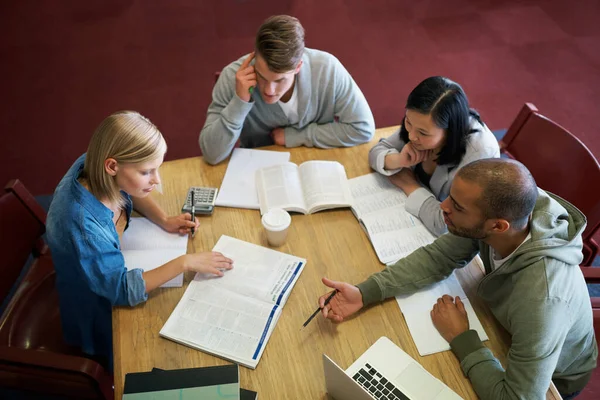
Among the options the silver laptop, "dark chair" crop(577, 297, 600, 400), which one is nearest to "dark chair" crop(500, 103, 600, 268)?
"dark chair" crop(577, 297, 600, 400)

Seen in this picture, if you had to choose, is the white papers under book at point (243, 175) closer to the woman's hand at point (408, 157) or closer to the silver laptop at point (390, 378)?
the woman's hand at point (408, 157)

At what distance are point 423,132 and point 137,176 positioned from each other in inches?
36.4

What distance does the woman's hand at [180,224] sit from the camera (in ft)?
5.24

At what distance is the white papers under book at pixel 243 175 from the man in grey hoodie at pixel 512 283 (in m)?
0.47

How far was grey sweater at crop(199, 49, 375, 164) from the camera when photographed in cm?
182

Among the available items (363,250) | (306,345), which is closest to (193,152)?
(363,250)

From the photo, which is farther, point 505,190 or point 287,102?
point 287,102

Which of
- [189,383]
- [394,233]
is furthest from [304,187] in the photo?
[189,383]

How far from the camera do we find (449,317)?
4.40 ft

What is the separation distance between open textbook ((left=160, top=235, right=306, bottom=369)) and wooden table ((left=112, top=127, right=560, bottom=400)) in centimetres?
2

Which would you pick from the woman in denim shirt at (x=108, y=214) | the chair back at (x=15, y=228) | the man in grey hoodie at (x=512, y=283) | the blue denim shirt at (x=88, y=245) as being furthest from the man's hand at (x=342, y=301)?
the chair back at (x=15, y=228)

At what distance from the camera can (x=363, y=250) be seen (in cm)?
156

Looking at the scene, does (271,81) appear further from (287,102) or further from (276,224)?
(276,224)

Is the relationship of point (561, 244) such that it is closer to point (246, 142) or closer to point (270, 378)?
point (270, 378)
